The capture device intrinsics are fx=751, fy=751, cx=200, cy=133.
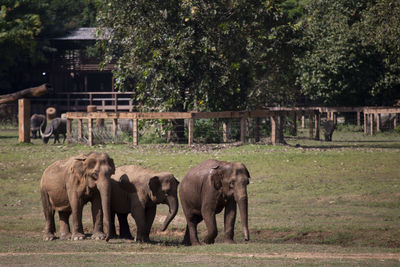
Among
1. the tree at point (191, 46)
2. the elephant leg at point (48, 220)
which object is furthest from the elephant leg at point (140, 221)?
the tree at point (191, 46)

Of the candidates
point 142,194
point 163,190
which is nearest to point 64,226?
point 142,194

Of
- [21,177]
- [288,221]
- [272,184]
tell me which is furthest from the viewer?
[21,177]

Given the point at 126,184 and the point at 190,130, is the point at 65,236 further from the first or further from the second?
the point at 190,130

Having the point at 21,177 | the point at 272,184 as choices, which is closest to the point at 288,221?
the point at 272,184

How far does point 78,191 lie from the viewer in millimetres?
14266

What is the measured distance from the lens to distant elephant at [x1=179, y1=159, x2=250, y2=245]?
13.3 metres

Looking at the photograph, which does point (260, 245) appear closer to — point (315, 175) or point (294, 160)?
point (315, 175)

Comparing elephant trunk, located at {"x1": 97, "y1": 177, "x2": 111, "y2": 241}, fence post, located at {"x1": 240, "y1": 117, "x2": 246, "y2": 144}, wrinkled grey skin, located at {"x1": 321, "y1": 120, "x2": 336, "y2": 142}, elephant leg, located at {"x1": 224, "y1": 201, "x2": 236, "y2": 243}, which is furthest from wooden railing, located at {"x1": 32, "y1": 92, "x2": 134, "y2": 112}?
elephant leg, located at {"x1": 224, "y1": 201, "x2": 236, "y2": 243}

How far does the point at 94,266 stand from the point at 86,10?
59.6 metres

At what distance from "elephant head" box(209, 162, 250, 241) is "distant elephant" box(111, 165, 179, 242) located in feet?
3.32

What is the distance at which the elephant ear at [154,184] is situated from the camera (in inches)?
557

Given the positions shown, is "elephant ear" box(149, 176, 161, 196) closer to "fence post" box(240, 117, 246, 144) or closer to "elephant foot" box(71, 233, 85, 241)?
"elephant foot" box(71, 233, 85, 241)

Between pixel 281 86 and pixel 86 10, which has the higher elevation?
pixel 86 10

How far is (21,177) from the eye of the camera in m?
23.0
